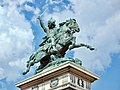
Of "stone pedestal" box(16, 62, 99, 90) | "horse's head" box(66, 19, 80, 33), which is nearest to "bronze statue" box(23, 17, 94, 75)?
"horse's head" box(66, 19, 80, 33)

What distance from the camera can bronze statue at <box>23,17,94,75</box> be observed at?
19484 millimetres

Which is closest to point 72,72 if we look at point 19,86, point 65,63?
point 65,63

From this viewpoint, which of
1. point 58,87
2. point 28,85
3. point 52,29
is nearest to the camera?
point 58,87

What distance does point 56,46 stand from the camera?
19.8m

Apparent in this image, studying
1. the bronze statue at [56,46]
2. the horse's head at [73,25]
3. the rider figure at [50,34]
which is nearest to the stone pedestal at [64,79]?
the bronze statue at [56,46]

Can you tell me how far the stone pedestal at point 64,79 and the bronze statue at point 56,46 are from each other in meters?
0.73

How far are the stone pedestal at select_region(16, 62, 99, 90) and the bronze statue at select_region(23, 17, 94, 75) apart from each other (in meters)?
0.73

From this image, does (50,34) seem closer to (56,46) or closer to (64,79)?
(56,46)

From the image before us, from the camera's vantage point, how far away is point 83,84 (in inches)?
725

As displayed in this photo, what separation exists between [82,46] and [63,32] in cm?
123

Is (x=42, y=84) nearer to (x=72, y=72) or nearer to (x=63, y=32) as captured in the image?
(x=72, y=72)

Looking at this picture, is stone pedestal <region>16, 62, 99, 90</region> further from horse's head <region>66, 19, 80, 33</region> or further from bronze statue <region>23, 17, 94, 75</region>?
horse's head <region>66, 19, 80, 33</region>

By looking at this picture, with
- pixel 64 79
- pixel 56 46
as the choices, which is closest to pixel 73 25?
pixel 56 46

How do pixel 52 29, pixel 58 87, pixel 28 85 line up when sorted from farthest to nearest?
1. pixel 52 29
2. pixel 28 85
3. pixel 58 87
